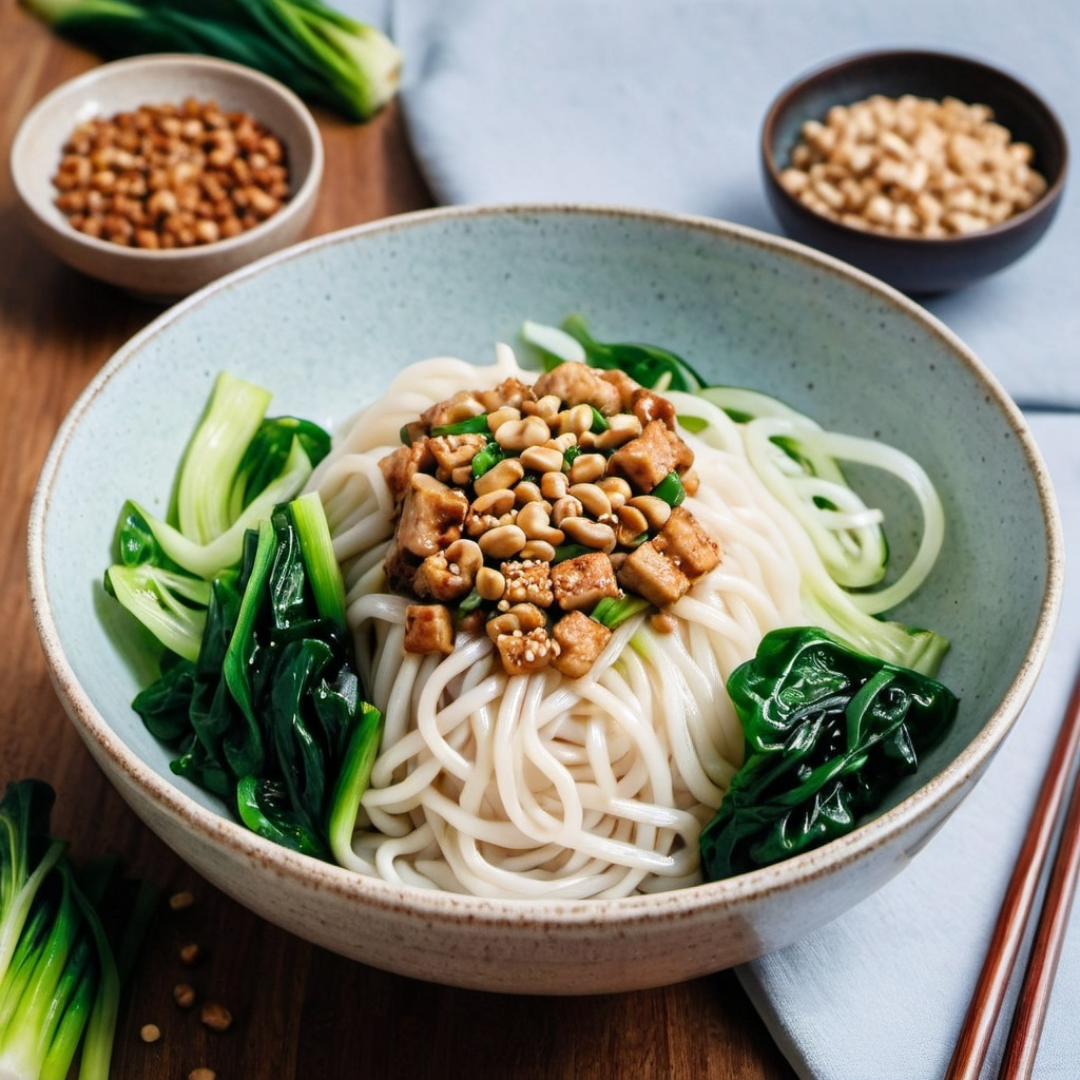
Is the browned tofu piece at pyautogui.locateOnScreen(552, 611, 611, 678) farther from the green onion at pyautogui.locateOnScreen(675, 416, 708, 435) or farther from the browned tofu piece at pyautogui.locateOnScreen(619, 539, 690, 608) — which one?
the green onion at pyautogui.locateOnScreen(675, 416, 708, 435)

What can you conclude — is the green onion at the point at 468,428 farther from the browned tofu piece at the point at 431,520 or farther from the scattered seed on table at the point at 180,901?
the scattered seed on table at the point at 180,901

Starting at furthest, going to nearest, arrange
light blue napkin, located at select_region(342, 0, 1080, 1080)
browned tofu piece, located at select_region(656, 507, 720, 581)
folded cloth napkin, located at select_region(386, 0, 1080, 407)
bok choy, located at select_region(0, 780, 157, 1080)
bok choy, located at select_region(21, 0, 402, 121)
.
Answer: bok choy, located at select_region(21, 0, 402, 121), folded cloth napkin, located at select_region(386, 0, 1080, 407), light blue napkin, located at select_region(342, 0, 1080, 1080), browned tofu piece, located at select_region(656, 507, 720, 581), bok choy, located at select_region(0, 780, 157, 1080)

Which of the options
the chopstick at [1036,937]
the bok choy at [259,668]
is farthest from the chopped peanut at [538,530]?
the chopstick at [1036,937]

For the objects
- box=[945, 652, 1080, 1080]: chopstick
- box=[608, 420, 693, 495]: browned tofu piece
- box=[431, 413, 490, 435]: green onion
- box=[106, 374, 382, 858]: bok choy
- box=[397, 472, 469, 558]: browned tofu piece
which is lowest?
box=[106, 374, 382, 858]: bok choy

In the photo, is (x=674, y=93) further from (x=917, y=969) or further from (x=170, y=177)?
(x=917, y=969)

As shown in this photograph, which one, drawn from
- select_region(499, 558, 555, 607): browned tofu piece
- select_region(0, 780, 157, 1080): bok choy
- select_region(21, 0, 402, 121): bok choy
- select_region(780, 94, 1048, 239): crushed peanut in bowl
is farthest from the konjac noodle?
select_region(21, 0, 402, 121): bok choy

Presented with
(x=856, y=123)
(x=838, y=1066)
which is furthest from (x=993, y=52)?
(x=838, y=1066)
